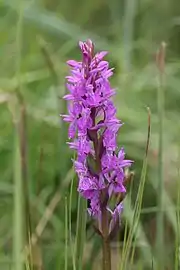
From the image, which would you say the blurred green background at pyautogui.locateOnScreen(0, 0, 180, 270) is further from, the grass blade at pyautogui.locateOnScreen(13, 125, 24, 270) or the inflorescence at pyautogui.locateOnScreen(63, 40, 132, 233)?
the inflorescence at pyautogui.locateOnScreen(63, 40, 132, 233)

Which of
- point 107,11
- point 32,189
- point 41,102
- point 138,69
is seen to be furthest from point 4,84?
point 107,11

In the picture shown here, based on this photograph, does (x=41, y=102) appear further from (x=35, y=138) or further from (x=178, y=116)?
(x=178, y=116)

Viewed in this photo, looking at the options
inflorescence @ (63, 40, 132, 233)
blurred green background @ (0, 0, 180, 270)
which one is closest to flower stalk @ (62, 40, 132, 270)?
inflorescence @ (63, 40, 132, 233)

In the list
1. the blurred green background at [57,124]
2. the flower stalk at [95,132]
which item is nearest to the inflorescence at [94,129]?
the flower stalk at [95,132]

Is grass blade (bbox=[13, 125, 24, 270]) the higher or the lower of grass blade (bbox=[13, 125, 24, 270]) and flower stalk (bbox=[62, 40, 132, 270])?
the lower

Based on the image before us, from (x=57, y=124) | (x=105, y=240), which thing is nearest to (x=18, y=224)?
(x=105, y=240)

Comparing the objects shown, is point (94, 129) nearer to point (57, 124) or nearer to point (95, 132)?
point (95, 132)
